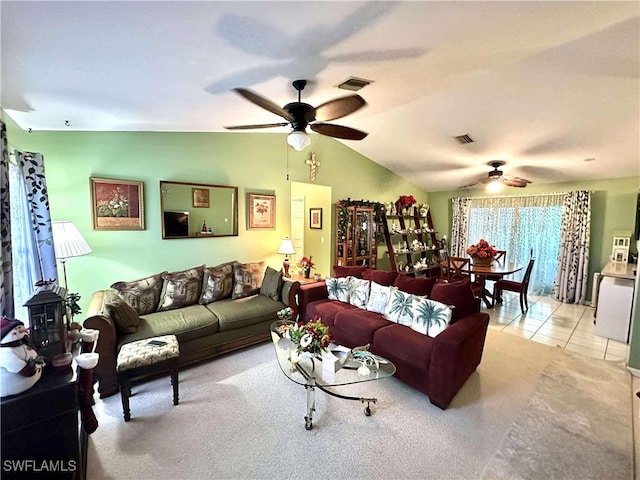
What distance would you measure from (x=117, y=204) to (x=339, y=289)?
2.79 m

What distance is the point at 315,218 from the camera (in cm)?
546

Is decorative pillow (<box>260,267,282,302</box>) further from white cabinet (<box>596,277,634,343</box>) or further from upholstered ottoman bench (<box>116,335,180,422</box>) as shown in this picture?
white cabinet (<box>596,277,634,343</box>)

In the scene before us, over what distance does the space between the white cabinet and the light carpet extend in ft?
4.23

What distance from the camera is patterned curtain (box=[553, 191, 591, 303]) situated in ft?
16.5

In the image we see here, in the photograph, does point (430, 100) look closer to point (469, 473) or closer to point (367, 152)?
point (367, 152)

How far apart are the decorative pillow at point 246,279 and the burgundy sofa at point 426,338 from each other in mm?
951

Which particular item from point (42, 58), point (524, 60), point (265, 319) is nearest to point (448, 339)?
point (265, 319)

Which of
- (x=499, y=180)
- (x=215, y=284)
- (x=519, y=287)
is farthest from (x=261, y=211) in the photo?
(x=519, y=287)

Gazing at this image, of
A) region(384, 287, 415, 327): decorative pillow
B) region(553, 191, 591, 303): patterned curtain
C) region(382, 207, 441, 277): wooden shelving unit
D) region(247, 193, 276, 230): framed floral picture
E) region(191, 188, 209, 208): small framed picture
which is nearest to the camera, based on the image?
region(384, 287, 415, 327): decorative pillow

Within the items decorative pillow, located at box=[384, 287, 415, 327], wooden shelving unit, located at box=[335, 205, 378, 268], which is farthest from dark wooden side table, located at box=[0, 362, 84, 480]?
wooden shelving unit, located at box=[335, 205, 378, 268]

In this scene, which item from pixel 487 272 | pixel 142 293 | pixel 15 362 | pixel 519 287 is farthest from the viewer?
pixel 519 287

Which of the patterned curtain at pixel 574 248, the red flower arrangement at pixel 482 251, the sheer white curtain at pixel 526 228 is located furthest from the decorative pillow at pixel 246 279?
the patterned curtain at pixel 574 248

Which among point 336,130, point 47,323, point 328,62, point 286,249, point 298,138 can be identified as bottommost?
point 47,323

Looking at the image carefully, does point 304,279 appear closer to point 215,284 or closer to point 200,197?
point 215,284
